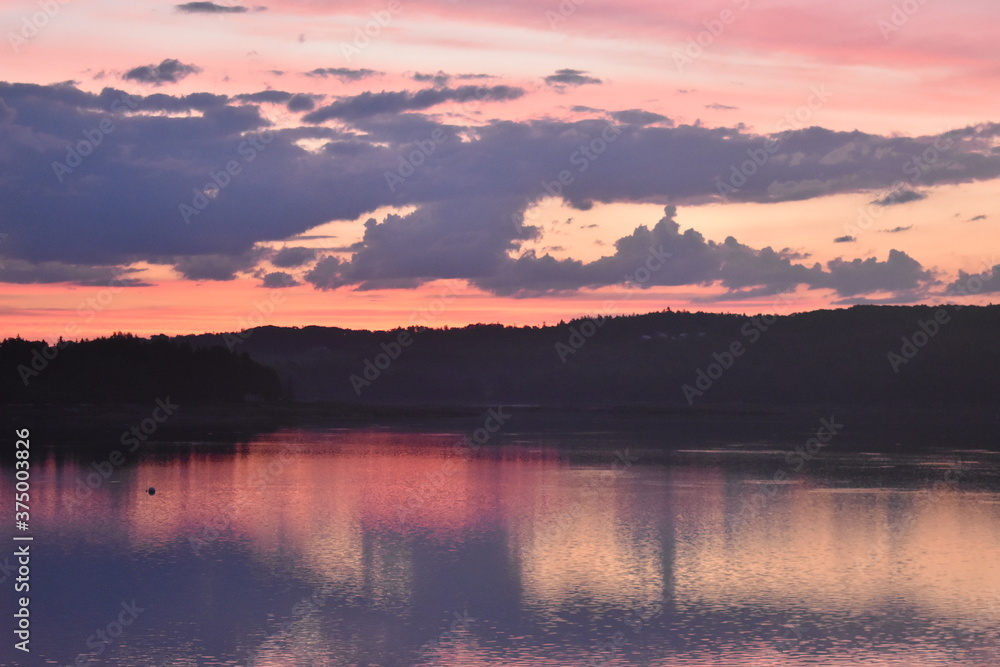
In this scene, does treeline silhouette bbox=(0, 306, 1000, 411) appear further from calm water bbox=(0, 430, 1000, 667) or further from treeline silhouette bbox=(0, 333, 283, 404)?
calm water bbox=(0, 430, 1000, 667)

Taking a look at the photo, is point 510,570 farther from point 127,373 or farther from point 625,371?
point 625,371

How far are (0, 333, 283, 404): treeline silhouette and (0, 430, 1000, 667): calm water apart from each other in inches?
2444

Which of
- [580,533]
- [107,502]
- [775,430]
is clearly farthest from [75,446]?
[775,430]

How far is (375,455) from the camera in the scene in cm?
6581

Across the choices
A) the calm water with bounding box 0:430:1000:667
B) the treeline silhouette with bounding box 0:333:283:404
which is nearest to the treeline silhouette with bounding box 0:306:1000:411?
the treeline silhouette with bounding box 0:333:283:404

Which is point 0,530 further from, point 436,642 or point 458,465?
point 458,465

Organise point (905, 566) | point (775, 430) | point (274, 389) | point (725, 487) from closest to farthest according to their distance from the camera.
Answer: point (905, 566)
point (725, 487)
point (775, 430)
point (274, 389)

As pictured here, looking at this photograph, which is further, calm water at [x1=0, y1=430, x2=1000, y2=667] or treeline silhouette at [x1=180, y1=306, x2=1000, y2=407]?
treeline silhouette at [x1=180, y1=306, x2=1000, y2=407]

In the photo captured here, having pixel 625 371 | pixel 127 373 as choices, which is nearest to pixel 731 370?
pixel 625 371

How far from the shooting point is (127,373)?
4599 inches

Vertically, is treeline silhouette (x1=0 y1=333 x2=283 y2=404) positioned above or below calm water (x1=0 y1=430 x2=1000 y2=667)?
above

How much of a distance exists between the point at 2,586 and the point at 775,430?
88.0 meters

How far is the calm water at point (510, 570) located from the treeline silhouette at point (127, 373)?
62.1m

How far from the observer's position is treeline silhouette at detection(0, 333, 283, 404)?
10844 centimetres
